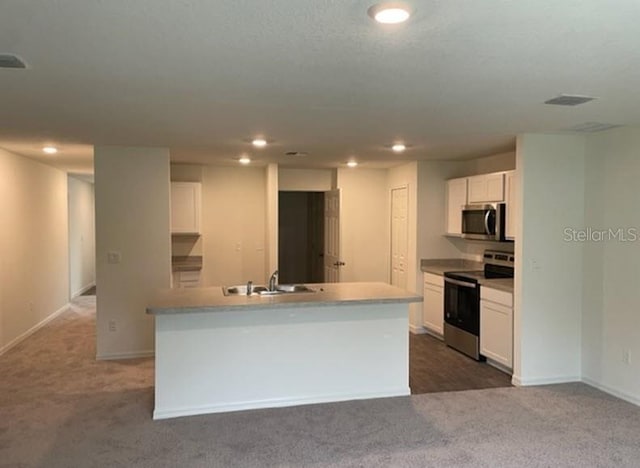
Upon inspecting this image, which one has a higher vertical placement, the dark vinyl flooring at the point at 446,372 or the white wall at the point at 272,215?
the white wall at the point at 272,215

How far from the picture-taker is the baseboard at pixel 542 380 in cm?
443

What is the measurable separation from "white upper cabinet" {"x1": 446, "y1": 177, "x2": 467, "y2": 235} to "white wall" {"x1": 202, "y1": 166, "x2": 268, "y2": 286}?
269 cm

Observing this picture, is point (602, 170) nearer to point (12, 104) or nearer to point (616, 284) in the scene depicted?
point (616, 284)

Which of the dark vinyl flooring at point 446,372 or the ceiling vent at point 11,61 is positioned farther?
the dark vinyl flooring at point 446,372

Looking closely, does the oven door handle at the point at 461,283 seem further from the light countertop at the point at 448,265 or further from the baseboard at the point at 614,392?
the baseboard at the point at 614,392

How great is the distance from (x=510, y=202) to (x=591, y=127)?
1.19 m

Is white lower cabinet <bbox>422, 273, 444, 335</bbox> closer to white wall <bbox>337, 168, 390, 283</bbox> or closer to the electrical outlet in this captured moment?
white wall <bbox>337, 168, 390, 283</bbox>

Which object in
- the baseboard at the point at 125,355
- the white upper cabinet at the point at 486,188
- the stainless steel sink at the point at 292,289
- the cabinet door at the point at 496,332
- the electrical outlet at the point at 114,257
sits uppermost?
the white upper cabinet at the point at 486,188

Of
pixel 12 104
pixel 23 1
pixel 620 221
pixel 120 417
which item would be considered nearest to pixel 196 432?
pixel 120 417

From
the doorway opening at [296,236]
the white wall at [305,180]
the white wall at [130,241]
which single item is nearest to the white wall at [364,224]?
the white wall at [305,180]

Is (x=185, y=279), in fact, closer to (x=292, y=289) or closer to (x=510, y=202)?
(x=292, y=289)

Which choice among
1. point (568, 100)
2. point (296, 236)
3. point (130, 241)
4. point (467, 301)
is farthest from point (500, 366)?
point (296, 236)

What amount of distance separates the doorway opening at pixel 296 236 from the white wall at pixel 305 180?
5.82 ft

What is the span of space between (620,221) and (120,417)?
442cm
